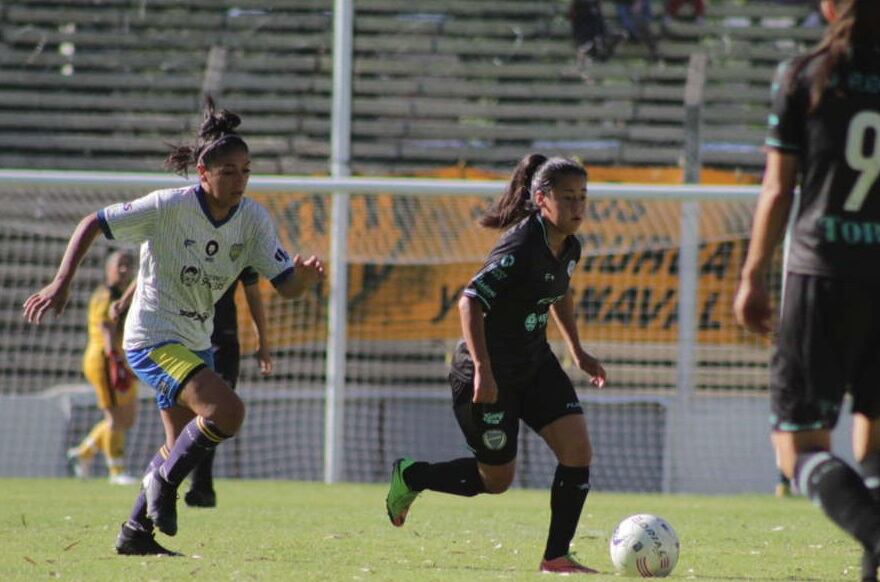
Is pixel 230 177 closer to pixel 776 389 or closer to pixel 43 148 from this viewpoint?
pixel 776 389

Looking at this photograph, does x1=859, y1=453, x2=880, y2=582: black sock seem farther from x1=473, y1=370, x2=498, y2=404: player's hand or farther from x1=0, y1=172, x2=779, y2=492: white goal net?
x1=0, y1=172, x2=779, y2=492: white goal net

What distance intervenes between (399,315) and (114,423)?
294 cm

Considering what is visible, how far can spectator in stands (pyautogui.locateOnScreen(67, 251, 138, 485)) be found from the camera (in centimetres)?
1265

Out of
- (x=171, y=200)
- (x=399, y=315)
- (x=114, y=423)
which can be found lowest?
(x=114, y=423)

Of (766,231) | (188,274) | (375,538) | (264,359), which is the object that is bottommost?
(375,538)

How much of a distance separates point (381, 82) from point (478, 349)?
36.1 feet

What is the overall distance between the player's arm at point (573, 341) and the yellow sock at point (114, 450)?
7.01m

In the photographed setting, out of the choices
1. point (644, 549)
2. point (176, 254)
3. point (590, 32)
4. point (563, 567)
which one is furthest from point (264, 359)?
point (590, 32)

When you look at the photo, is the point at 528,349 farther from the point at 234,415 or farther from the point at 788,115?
the point at 788,115

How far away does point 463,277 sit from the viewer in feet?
46.1

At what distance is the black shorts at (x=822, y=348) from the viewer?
4.34m

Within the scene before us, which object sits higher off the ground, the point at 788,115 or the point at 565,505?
the point at 788,115

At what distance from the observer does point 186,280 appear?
6828 millimetres

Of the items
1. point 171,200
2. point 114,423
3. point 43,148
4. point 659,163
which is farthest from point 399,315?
point 171,200
